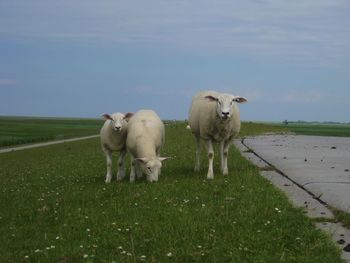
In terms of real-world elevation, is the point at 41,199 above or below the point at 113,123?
below

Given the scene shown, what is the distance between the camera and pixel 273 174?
17641 millimetres

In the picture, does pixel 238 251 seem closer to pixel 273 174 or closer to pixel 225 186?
pixel 225 186

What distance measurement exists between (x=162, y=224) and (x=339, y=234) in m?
3.26

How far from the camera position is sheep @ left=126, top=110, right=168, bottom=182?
16.5 m

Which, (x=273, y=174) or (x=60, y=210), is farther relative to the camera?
(x=273, y=174)

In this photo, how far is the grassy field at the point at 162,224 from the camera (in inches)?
347

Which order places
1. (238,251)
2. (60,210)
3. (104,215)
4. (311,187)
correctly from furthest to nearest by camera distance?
(311,187) < (60,210) < (104,215) < (238,251)

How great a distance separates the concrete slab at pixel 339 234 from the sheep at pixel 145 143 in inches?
274

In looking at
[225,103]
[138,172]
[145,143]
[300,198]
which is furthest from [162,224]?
[138,172]

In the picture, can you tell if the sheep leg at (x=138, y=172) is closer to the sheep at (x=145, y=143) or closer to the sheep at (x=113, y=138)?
the sheep at (x=145, y=143)

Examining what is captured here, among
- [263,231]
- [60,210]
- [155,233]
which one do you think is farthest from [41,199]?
[263,231]

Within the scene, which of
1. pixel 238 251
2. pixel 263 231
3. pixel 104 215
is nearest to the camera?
pixel 238 251

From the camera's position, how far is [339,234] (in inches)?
382

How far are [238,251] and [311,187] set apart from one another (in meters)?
6.23
